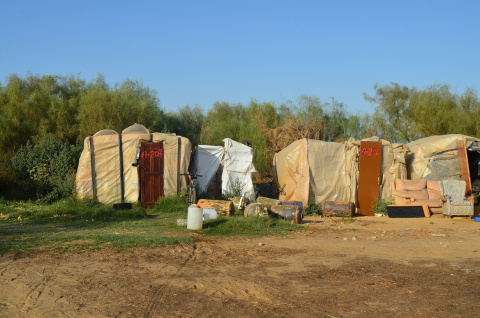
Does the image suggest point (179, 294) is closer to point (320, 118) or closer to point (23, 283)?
point (23, 283)

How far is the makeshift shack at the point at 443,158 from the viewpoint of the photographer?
1680 cm

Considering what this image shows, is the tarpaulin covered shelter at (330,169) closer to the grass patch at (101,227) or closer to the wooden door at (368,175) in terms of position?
the wooden door at (368,175)

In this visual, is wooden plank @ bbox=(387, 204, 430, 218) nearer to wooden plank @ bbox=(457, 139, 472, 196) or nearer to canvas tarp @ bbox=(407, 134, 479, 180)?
canvas tarp @ bbox=(407, 134, 479, 180)

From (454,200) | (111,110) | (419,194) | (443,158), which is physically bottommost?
(454,200)

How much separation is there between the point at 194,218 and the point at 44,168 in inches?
314

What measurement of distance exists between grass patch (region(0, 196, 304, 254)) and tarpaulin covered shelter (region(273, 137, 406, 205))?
389cm

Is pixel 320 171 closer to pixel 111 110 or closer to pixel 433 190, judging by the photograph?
pixel 433 190

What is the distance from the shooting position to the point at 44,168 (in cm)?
1675

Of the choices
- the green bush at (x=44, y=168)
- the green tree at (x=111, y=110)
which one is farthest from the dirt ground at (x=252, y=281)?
the green tree at (x=111, y=110)

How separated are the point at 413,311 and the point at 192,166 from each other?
12.0 m

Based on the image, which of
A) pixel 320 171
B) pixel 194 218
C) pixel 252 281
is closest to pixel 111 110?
pixel 320 171

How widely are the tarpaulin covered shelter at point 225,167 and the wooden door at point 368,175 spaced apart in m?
3.59

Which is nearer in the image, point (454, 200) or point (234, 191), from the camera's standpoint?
point (454, 200)

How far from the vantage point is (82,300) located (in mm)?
5691
